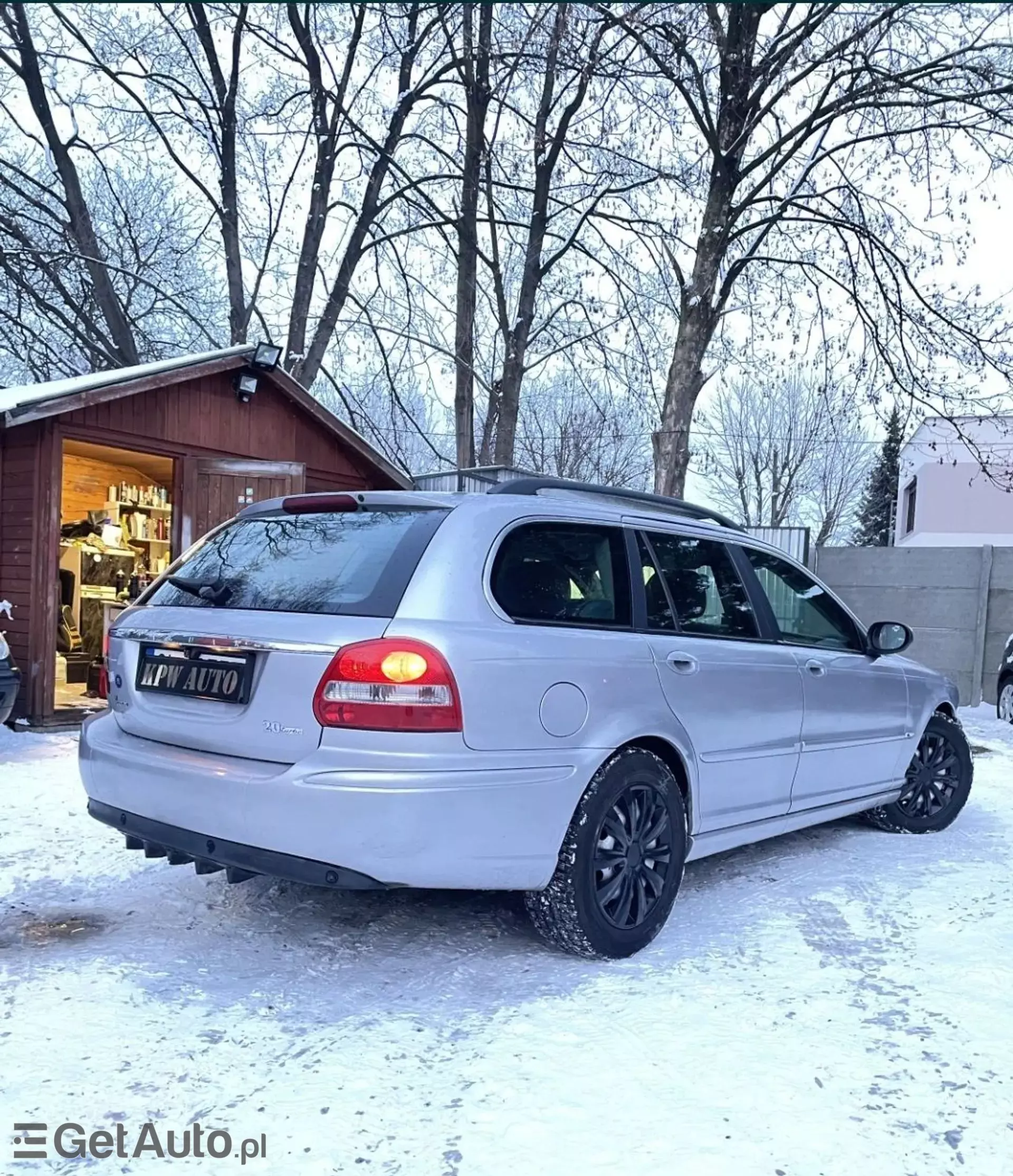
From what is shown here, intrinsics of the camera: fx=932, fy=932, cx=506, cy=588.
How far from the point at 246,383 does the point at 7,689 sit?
395 cm

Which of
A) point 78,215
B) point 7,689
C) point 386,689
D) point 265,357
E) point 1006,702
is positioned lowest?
point 1006,702

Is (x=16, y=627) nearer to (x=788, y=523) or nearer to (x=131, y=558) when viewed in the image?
(x=131, y=558)

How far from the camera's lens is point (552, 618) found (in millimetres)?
3104

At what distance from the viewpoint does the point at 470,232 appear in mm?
16016

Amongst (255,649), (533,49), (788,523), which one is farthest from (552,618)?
(788,523)

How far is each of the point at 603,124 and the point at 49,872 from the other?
1118 centimetres

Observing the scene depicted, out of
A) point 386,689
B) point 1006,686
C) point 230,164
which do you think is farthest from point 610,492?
point 230,164

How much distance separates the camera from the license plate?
112 inches

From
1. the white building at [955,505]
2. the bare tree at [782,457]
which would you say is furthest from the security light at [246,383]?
the bare tree at [782,457]

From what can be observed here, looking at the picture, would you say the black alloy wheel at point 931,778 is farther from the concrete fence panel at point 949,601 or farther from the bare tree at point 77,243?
the bare tree at point 77,243

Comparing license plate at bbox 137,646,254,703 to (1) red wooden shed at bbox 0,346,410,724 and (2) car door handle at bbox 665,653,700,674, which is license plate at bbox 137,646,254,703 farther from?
(1) red wooden shed at bbox 0,346,410,724

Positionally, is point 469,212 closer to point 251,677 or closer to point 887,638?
point 887,638

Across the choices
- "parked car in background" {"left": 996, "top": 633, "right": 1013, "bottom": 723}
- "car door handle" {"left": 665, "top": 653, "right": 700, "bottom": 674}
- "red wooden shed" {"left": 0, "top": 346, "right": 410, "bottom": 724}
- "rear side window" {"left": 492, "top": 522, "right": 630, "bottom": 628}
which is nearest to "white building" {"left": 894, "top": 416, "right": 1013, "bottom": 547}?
"parked car in background" {"left": 996, "top": 633, "right": 1013, "bottom": 723}

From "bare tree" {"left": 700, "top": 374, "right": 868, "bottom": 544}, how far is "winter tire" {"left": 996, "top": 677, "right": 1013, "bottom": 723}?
2589 cm
